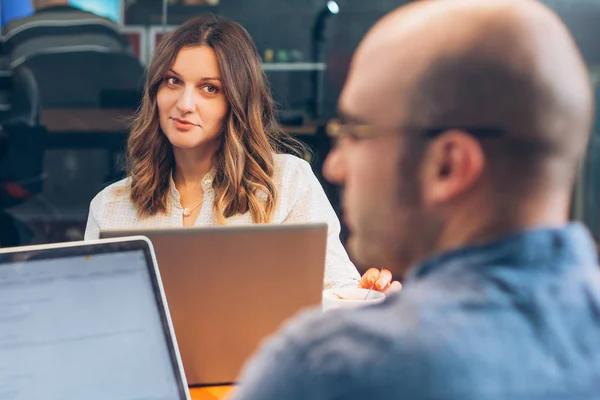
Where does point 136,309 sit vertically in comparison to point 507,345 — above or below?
below

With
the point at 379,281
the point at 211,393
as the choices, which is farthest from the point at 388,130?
the point at 379,281

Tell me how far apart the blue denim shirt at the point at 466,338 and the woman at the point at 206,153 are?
1.21 metres

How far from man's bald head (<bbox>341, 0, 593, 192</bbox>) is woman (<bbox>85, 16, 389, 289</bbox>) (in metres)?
1.20

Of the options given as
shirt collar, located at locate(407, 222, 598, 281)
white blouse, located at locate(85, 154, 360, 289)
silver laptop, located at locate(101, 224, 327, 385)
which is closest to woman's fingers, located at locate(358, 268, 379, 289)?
silver laptop, located at locate(101, 224, 327, 385)

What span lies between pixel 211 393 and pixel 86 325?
0.93 ft

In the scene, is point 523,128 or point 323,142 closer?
point 523,128

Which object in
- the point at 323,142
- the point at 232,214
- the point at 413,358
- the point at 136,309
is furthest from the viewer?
the point at 323,142

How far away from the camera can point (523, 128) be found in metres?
0.54

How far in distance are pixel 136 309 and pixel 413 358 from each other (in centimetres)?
58

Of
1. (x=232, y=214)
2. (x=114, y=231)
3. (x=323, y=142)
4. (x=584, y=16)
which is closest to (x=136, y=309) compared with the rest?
(x=114, y=231)

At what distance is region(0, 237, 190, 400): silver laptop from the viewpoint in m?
0.94

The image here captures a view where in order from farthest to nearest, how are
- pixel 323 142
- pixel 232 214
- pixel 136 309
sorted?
pixel 323 142 < pixel 232 214 < pixel 136 309

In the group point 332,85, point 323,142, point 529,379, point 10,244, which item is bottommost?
point 10,244

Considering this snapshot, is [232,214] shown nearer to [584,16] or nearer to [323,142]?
[323,142]
